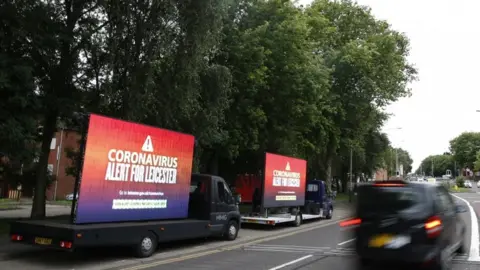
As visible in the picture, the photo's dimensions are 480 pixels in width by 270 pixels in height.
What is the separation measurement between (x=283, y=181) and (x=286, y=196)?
0.74 m

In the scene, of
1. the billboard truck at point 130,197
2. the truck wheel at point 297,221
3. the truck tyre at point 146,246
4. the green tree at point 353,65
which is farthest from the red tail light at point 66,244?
the green tree at point 353,65

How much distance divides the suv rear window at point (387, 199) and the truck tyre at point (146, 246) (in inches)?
202

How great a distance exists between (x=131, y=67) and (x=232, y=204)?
5423 millimetres

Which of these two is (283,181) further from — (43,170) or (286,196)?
(43,170)

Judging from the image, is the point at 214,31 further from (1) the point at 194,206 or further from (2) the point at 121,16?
(1) the point at 194,206

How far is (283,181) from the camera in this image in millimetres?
20609

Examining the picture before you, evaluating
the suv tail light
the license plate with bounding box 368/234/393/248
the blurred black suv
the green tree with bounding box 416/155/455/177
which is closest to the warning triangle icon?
the blurred black suv

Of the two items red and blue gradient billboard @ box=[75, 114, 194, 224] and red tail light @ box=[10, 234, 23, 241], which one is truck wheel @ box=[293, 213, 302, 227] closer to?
red and blue gradient billboard @ box=[75, 114, 194, 224]

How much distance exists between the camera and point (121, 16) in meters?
14.5

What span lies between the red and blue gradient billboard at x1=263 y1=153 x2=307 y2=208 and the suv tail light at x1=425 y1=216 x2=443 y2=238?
34.3ft

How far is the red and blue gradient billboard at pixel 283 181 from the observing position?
63.6ft

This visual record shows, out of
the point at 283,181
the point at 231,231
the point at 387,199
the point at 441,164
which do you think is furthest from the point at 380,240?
the point at 441,164

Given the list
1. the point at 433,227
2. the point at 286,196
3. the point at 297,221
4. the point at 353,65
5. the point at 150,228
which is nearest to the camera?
the point at 433,227

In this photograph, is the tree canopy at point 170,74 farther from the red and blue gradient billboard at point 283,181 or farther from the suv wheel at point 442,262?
the suv wheel at point 442,262
